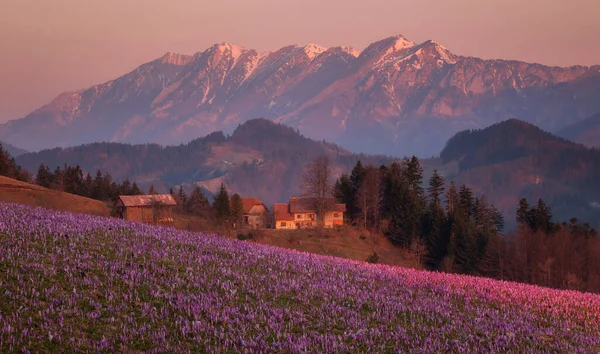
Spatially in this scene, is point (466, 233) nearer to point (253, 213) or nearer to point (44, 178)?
point (253, 213)

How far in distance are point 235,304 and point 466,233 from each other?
84.2 metres

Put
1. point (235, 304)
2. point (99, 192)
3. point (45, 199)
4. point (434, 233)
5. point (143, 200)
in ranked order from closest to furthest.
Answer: point (235, 304) → point (45, 199) → point (434, 233) → point (143, 200) → point (99, 192)

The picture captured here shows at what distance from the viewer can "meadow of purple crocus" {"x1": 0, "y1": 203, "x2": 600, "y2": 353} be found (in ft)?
32.2

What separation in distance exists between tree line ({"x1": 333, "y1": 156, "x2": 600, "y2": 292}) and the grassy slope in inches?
2042

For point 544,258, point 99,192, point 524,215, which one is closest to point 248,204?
point 99,192

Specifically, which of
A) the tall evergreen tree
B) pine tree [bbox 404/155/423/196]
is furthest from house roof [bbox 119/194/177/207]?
pine tree [bbox 404/155/423/196]

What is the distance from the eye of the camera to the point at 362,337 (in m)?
10.6

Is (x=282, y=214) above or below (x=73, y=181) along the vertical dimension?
below

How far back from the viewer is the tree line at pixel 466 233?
82312 mm

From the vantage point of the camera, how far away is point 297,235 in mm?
94562

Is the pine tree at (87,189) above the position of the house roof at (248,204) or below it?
above

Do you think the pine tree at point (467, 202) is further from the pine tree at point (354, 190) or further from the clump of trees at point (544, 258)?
the pine tree at point (354, 190)

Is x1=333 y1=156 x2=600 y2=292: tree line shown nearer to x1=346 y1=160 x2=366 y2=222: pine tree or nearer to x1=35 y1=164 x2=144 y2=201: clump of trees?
x1=346 y1=160 x2=366 y2=222: pine tree

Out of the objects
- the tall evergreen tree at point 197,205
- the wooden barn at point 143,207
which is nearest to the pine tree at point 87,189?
the tall evergreen tree at point 197,205
